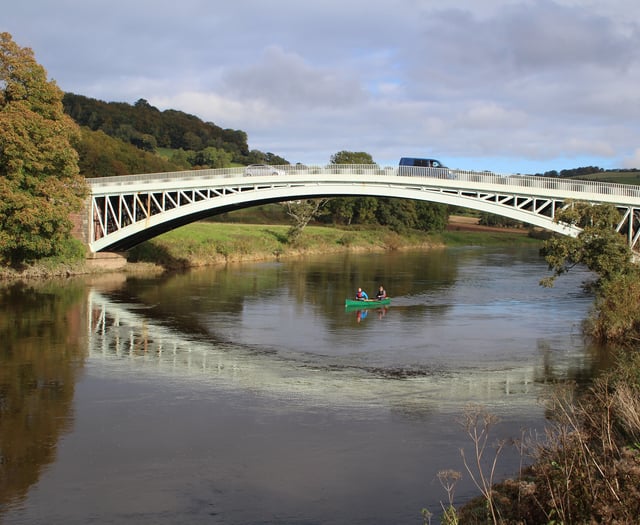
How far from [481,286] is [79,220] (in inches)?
1127

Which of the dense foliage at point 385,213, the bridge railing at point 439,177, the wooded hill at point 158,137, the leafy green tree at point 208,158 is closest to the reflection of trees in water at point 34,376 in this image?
the bridge railing at point 439,177

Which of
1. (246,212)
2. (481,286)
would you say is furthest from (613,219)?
(246,212)

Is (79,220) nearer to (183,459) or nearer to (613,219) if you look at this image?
(613,219)

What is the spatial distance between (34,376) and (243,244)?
46130 mm

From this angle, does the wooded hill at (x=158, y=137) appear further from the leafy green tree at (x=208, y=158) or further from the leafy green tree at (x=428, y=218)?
the leafy green tree at (x=428, y=218)

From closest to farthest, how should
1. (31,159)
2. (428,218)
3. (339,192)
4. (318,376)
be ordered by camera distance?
(318,376) < (31,159) < (339,192) < (428,218)

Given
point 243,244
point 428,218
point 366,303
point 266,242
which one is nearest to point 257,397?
A: point 366,303

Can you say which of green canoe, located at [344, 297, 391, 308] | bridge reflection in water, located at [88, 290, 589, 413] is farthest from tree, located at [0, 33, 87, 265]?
green canoe, located at [344, 297, 391, 308]

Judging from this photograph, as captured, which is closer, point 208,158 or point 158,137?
point 208,158

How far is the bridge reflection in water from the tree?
1594cm

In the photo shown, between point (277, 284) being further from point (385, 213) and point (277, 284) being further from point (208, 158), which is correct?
point (208, 158)

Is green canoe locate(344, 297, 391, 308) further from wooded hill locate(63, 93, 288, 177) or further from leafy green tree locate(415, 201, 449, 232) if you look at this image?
leafy green tree locate(415, 201, 449, 232)

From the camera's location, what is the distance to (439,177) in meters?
44.0

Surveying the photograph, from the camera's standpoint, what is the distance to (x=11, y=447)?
16.3 metres
